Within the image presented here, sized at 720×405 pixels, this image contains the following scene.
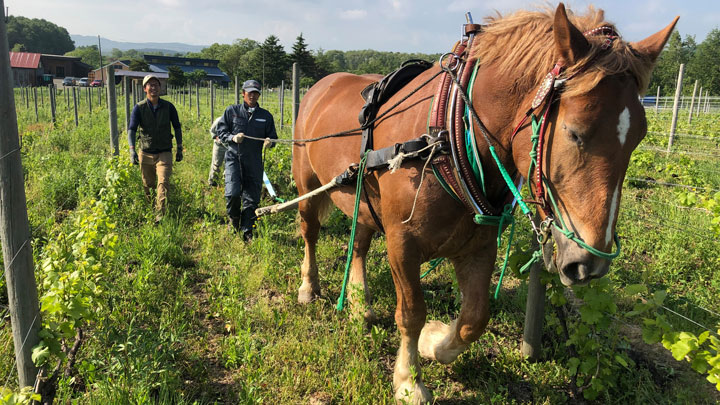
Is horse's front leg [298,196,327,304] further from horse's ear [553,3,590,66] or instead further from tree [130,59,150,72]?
tree [130,59,150,72]

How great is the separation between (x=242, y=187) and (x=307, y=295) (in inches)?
98.6

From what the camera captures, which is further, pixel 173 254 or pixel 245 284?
pixel 173 254

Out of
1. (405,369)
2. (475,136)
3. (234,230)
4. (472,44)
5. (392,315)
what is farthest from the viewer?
(234,230)

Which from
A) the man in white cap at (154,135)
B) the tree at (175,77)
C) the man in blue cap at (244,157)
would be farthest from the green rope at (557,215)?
the tree at (175,77)

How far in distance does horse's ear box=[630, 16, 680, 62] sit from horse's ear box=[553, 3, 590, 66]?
0.24 metres

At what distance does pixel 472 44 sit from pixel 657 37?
0.77 meters

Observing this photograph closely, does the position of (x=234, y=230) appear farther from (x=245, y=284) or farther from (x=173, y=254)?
(x=245, y=284)

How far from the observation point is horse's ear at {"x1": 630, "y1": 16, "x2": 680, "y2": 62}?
1726mm

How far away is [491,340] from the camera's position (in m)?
3.24

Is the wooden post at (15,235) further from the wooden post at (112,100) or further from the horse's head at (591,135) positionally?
the wooden post at (112,100)

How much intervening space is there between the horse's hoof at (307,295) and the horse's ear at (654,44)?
2.95m

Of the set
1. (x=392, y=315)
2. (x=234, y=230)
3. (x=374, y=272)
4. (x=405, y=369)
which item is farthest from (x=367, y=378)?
(x=234, y=230)

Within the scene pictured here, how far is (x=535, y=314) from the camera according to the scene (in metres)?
2.92

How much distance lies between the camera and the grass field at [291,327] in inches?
103
